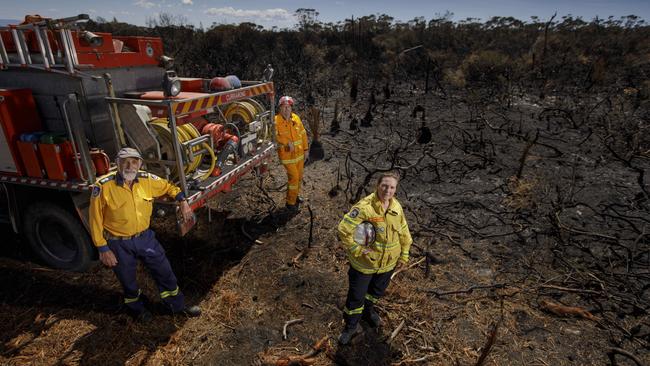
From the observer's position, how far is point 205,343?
137 inches

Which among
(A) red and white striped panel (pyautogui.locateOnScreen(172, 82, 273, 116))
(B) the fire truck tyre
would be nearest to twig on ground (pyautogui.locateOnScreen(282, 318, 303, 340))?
(A) red and white striped panel (pyautogui.locateOnScreen(172, 82, 273, 116))

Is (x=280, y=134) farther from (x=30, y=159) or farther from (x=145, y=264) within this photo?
(x=30, y=159)

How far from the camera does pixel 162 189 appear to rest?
3576 mm

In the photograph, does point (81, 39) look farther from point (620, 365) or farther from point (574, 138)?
point (574, 138)

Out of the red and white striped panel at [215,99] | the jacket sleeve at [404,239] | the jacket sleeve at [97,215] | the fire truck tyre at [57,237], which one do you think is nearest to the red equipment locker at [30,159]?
the fire truck tyre at [57,237]

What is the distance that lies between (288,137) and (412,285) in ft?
9.67

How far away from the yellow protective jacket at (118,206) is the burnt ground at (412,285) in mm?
1137

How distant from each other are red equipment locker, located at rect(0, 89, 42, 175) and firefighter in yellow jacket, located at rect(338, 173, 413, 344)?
3.74 meters

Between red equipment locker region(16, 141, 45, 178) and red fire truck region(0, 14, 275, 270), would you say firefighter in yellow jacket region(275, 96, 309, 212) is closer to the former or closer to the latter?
red fire truck region(0, 14, 275, 270)

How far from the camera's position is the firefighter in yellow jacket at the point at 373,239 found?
3006 millimetres

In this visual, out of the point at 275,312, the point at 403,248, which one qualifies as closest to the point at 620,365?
the point at 403,248

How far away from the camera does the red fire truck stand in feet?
12.3

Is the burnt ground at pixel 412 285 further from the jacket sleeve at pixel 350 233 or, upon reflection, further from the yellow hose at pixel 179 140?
the yellow hose at pixel 179 140

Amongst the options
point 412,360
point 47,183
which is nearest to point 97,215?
point 47,183
